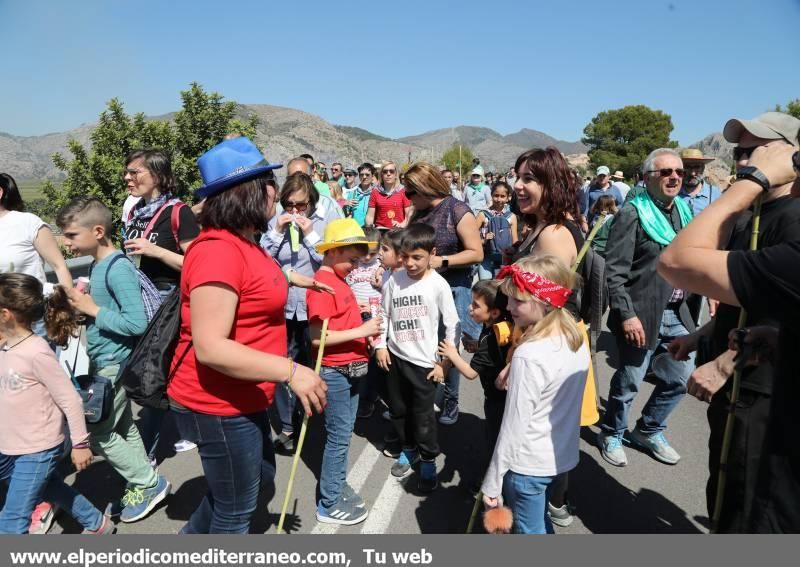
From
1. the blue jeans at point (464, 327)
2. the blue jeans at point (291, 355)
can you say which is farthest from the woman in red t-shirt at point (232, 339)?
the blue jeans at point (464, 327)

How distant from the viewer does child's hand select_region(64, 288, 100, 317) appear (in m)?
2.79

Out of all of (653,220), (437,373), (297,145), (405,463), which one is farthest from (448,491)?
(297,145)

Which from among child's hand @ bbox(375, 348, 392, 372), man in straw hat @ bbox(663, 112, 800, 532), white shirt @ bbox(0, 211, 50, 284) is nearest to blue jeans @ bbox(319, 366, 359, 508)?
child's hand @ bbox(375, 348, 392, 372)

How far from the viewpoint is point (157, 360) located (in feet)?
6.96

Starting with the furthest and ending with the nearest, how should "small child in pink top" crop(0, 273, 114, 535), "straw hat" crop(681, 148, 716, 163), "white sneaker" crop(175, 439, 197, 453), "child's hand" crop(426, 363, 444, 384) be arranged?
"straw hat" crop(681, 148, 716, 163), "white sneaker" crop(175, 439, 197, 453), "child's hand" crop(426, 363, 444, 384), "small child in pink top" crop(0, 273, 114, 535)

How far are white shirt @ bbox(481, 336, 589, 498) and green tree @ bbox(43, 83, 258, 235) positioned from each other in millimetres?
7532

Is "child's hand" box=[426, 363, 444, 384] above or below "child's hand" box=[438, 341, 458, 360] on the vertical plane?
below

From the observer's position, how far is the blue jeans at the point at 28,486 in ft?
8.07

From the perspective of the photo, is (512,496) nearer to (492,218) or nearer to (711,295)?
(711,295)

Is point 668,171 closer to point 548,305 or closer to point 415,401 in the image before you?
point 548,305

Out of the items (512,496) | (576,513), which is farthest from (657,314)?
(512,496)

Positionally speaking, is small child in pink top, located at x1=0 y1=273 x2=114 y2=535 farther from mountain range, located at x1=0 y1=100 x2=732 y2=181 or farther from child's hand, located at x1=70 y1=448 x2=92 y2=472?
mountain range, located at x1=0 y1=100 x2=732 y2=181

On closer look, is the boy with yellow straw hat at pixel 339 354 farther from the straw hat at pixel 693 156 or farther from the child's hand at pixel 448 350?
the straw hat at pixel 693 156
